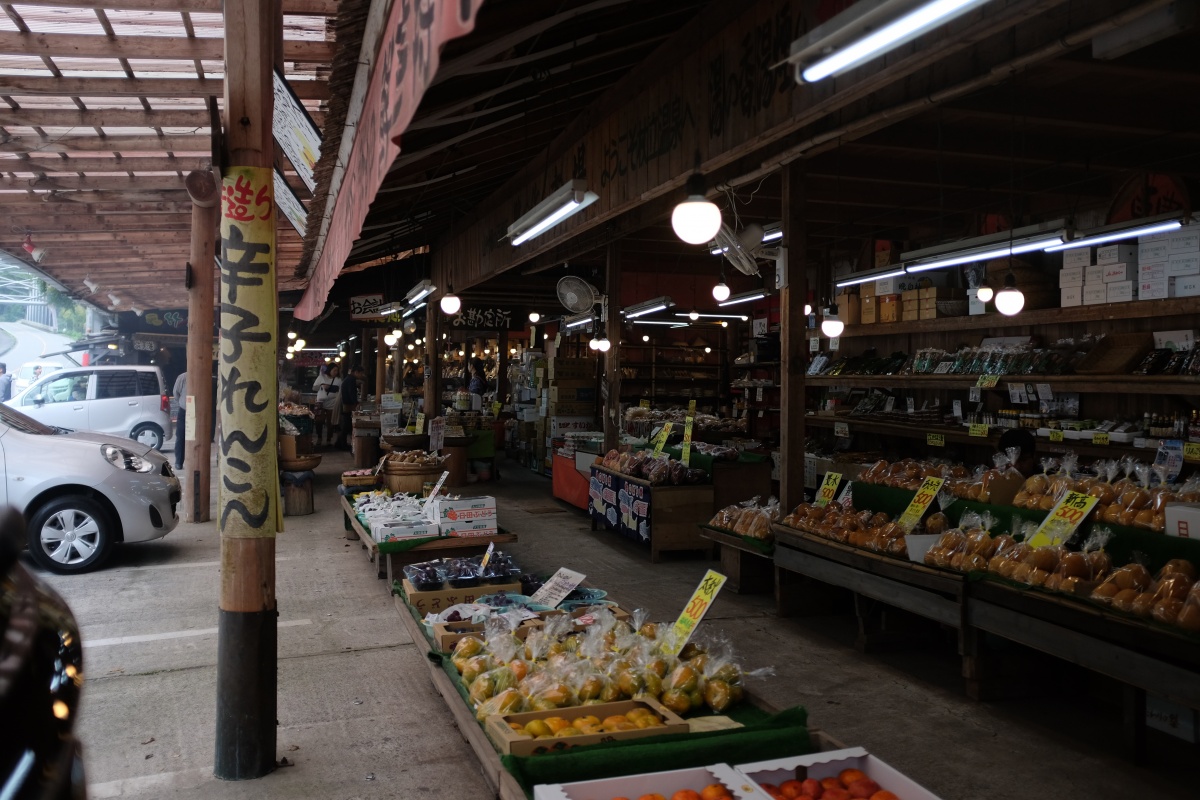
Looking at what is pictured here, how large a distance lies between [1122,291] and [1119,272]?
189 millimetres

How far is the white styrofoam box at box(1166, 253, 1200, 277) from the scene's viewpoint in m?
7.22

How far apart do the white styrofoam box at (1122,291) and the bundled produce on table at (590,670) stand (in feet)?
20.5

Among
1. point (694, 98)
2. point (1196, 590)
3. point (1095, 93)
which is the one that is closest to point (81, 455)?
point (694, 98)

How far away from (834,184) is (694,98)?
3959 mm

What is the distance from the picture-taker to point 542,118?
25.6ft

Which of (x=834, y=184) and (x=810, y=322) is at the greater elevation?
(x=834, y=184)

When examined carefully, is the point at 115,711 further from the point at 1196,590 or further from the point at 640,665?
the point at 1196,590

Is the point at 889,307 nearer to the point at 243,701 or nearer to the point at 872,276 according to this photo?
the point at 872,276

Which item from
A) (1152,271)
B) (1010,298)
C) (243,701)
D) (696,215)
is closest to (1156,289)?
(1152,271)

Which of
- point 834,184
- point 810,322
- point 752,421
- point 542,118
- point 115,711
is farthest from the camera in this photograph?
point 752,421

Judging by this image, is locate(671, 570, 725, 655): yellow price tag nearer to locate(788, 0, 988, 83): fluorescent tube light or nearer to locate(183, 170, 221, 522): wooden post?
locate(788, 0, 988, 83): fluorescent tube light

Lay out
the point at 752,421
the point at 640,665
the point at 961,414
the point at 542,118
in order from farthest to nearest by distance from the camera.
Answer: the point at 752,421 → the point at 961,414 → the point at 542,118 → the point at 640,665

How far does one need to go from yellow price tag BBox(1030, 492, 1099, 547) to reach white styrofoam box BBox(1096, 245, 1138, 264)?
165 inches

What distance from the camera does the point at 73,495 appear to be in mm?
7918
